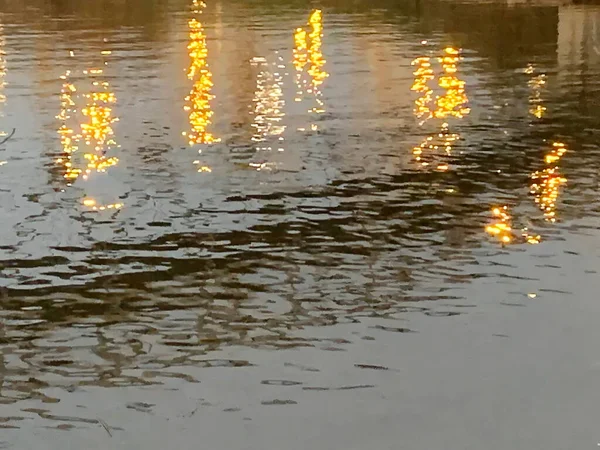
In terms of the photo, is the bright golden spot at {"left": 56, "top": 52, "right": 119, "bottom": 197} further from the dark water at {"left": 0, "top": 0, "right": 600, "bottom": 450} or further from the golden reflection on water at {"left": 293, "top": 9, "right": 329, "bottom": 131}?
the golden reflection on water at {"left": 293, "top": 9, "right": 329, "bottom": 131}

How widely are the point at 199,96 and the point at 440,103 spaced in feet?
17.7

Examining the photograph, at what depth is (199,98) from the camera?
72.9 feet

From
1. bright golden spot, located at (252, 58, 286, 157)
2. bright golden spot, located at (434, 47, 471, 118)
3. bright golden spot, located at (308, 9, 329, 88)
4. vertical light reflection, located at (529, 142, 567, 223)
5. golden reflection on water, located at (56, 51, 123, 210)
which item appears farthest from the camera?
bright golden spot, located at (308, 9, 329, 88)

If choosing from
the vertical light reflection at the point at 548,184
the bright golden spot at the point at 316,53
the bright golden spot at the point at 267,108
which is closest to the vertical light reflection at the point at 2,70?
the bright golden spot at the point at 267,108

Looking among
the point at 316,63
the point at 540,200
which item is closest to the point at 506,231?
the point at 540,200

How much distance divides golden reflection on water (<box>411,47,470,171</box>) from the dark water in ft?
0.37

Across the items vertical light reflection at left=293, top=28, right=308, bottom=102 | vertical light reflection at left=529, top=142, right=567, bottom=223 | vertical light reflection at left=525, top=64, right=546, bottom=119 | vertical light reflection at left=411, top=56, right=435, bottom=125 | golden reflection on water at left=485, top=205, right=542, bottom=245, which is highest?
vertical light reflection at left=293, top=28, right=308, bottom=102

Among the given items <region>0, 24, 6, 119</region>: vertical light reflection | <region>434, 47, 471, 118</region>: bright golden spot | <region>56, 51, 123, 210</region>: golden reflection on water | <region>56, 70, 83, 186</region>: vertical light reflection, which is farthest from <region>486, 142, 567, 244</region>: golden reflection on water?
<region>0, 24, 6, 119</region>: vertical light reflection

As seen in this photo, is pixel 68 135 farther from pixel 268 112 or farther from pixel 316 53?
pixel 316 53

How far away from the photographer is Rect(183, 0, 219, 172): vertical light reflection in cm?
1791

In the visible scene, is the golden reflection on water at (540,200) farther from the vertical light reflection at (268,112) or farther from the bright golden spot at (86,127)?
the bright golden spot at (86,127)

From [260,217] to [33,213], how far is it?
2.99 meters

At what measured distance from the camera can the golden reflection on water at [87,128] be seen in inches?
613

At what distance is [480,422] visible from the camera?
7625mm
